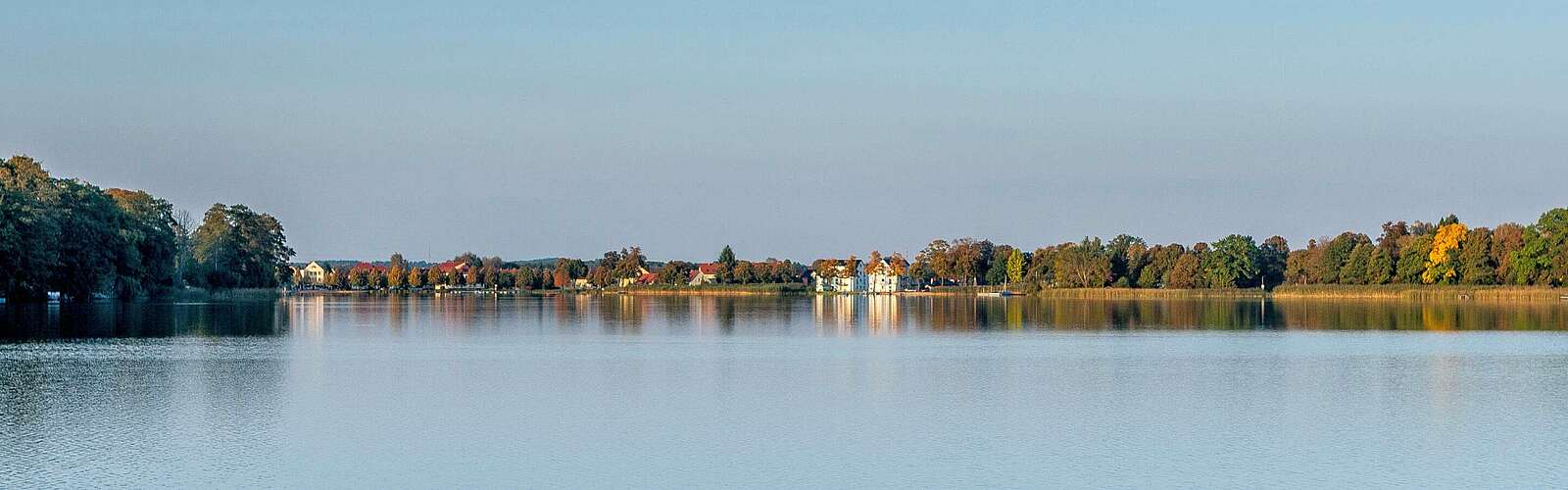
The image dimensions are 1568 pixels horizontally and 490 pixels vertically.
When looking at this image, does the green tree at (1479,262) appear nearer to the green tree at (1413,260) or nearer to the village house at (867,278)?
the green tree at (1413,260)

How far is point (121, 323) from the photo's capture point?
4153 centimetres

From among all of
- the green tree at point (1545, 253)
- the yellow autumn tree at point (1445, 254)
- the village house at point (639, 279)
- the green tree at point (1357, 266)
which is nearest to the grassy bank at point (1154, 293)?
the green tree at point (1357, 266)

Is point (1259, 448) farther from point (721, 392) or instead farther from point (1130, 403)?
point (721, 392)

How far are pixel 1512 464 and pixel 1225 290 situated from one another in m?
105

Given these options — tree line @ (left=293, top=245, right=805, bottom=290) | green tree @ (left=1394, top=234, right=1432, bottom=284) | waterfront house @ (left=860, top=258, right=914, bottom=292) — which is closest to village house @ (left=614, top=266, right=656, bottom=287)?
tree line @ (left=293, top=245, right=805, bottom=290)

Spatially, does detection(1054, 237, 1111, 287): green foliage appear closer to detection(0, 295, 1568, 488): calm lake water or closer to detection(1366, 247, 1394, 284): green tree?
detection(1366, 247, 1394, 284): green tree

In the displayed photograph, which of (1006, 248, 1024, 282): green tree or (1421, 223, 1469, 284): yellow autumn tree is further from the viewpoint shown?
(1006, 248, 1024, 282): green tree

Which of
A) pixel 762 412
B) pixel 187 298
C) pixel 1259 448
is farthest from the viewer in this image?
pixel 187 298

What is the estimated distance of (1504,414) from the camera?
17.9 metres

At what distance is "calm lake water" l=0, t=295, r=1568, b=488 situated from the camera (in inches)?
526

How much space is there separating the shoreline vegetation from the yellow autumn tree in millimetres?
93

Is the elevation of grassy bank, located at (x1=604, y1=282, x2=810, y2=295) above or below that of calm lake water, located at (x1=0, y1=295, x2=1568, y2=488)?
above

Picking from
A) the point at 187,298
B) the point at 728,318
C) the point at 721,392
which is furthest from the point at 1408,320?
the point at 187,298

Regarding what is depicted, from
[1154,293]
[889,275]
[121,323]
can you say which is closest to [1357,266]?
[1154,293]
